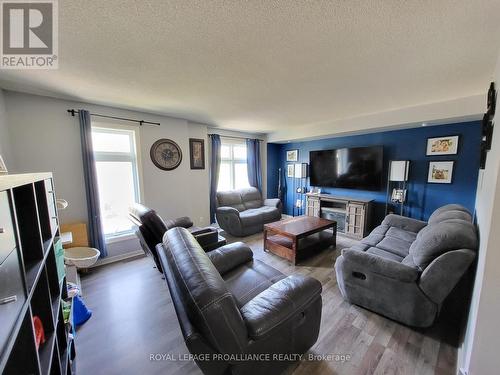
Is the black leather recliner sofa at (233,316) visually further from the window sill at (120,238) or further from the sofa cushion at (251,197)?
the sofa cushion at (251,197)

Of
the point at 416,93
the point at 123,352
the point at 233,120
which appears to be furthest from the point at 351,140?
the point at 123,352

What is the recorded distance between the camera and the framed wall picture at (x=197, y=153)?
398 centimetres

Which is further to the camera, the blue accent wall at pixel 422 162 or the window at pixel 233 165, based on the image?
the window at pixel 233 165

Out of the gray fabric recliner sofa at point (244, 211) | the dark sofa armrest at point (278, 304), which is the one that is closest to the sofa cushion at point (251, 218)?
→ the gray fabric recliner sofa at point (244, 211)

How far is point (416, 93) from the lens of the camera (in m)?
2.43

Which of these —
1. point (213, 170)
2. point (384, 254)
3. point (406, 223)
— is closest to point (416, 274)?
point (384, 254)

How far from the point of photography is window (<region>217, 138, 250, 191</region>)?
16.1ft

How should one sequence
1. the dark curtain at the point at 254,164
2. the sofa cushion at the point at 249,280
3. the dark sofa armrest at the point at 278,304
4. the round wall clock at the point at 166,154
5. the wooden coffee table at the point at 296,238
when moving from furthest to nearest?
the dark curtain at the point at 254,164
the round wall clock at the point at 166,154
the wooden coffee table at the point at 296,238
the sofa cushion at the point at 249,280
the dark sofa armrest at the point at 278,304

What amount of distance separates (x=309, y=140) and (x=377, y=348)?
13.9 feet

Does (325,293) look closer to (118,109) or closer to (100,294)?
(100,294)

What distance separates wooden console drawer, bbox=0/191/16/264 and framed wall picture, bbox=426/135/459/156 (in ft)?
15.3

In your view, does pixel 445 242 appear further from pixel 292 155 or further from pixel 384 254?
pixel 292 155

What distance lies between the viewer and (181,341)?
1663 millimetres

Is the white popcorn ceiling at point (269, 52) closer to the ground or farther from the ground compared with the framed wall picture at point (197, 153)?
farther from the ground
